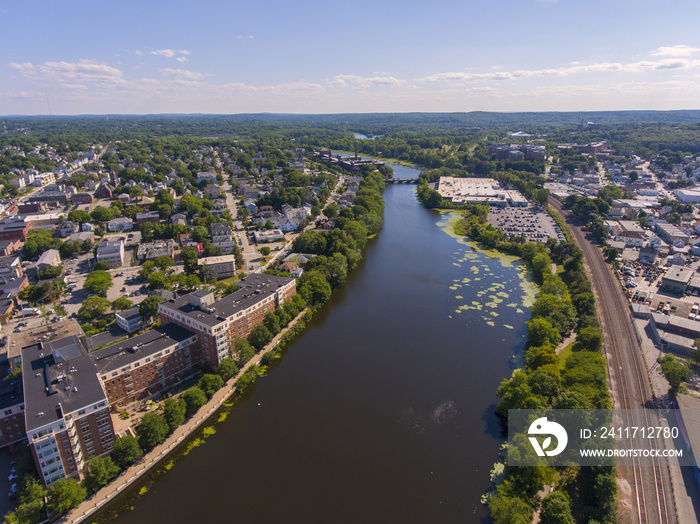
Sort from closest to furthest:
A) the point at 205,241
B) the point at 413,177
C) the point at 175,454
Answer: the point at 175,454 < the point at 205,241 < the point at 413,177

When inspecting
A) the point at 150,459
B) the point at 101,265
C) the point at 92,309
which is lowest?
the point at 150,459

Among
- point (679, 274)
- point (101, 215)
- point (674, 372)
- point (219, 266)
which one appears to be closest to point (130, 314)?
point (219, 266)

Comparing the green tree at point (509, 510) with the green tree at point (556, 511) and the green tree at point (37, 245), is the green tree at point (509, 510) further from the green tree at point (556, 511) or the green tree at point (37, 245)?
the green tree at point (37, 245)

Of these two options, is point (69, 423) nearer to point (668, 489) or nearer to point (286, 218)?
point (668, 489)

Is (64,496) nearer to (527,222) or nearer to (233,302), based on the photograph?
(233,302)

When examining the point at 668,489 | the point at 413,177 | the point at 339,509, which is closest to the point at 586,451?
the point at 668,489

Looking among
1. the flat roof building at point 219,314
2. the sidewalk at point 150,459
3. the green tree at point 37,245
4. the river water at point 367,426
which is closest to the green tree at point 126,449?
the sidewalk at point 150,459
